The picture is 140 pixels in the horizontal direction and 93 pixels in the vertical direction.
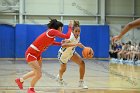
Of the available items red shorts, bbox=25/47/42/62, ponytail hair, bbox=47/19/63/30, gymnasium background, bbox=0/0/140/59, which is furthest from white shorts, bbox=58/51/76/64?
gymnasium background, bbox=0/0/140/59

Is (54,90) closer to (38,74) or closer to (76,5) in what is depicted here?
Result: (38,74)

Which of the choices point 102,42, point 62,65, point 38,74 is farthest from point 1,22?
point 38,74

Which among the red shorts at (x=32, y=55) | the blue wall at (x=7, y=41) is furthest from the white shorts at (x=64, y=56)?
the blue wall at (x=7, y=41)

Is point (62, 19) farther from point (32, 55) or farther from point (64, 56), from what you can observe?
point (32, 55)

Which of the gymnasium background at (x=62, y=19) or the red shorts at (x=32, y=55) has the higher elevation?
the gymnasium background at (x=62, y=19)

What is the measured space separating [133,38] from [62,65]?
18.9 m

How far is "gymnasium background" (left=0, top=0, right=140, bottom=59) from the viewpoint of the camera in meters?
25.9

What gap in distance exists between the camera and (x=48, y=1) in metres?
27.3

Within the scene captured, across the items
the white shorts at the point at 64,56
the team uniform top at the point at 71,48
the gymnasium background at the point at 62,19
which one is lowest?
the white shorts at the point at 64,56

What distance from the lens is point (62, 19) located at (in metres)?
27.4

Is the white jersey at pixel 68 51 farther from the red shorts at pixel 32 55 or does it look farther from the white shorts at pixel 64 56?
the red shorts at pixel 32 55

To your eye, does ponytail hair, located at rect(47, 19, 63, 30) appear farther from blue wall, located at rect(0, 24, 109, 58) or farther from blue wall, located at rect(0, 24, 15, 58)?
blue wall, located at rect(0, 24, 15, 58)

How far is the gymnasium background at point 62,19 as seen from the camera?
84.8 feet

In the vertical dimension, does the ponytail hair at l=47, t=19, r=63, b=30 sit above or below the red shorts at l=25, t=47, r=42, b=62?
above
